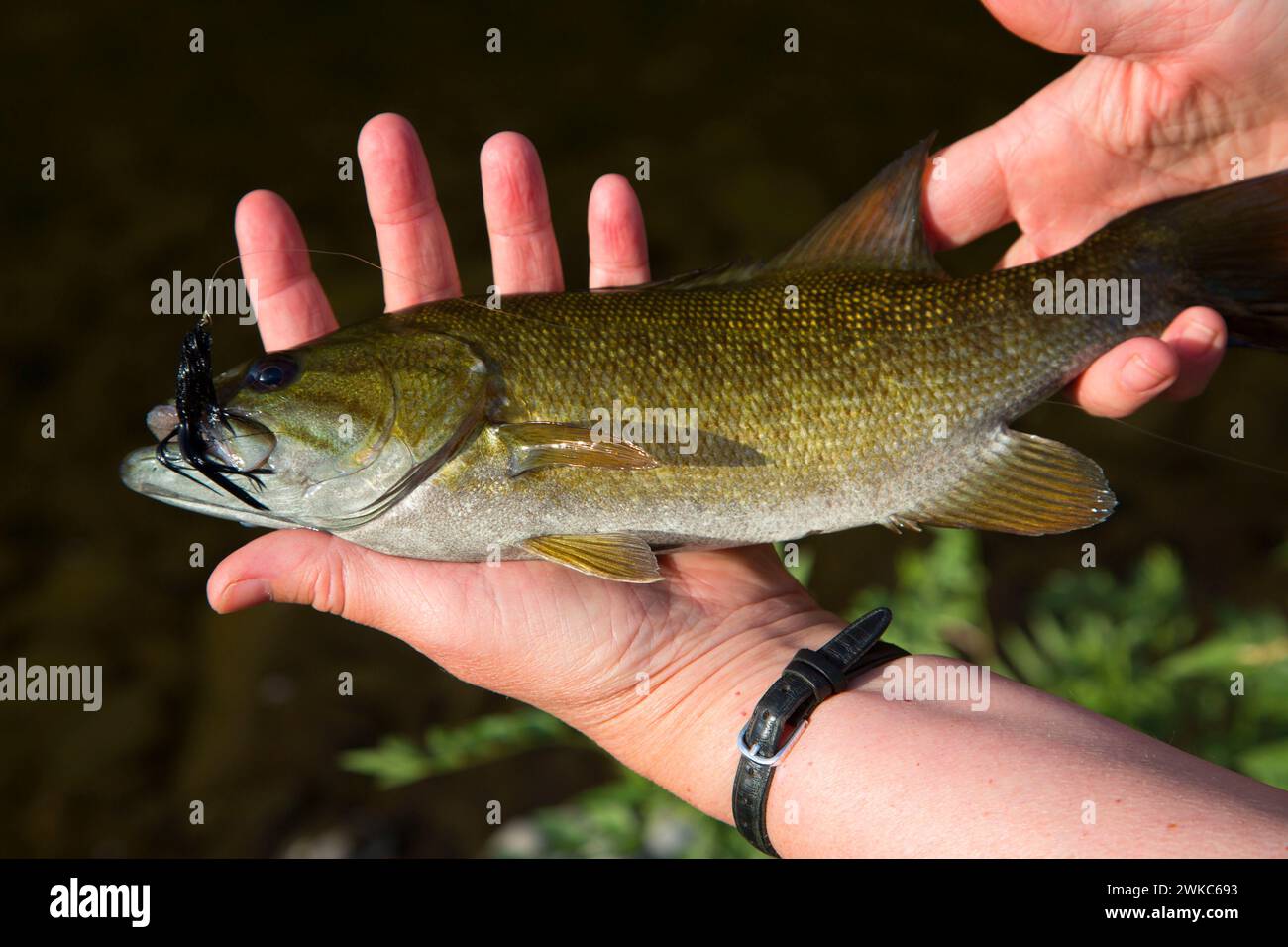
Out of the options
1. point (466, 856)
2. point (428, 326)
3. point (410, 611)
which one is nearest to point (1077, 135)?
point (428, 326)

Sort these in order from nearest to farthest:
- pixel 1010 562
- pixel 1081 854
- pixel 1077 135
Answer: pixel 1081 854, pixel 1077 135, pixel 1010 562

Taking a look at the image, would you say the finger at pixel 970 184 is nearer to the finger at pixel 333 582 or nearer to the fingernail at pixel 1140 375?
the fingernail at pixel 1140 375

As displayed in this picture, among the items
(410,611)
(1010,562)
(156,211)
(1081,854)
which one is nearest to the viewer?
(1081,854)

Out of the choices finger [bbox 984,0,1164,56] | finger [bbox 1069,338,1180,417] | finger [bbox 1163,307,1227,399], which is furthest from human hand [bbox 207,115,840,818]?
finger [bbox 984,0,1164,56]

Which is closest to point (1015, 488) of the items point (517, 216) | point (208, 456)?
point (517, 216)

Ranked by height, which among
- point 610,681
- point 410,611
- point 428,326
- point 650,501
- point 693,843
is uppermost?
point 428,326

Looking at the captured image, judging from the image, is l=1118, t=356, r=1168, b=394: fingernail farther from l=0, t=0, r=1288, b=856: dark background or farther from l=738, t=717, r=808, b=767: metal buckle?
l=0, t=0, r=1288, b=856: dark background

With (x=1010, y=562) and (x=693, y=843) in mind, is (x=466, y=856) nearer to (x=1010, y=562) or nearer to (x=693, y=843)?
(x=693, y=843)

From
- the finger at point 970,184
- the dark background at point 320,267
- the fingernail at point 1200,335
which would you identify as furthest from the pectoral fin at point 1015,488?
the dark background at point 320,267
